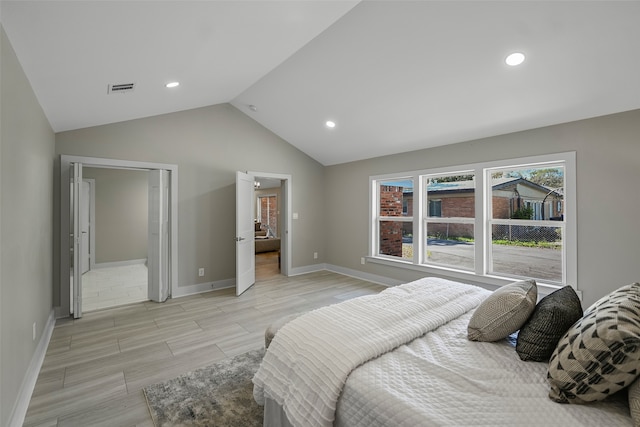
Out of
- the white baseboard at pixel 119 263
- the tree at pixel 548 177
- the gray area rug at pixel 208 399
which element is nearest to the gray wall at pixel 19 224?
the gray area rug at pixel 208 399

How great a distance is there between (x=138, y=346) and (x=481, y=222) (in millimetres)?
4246

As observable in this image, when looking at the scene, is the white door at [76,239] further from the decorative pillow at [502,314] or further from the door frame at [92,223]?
the decorative pillow at [502,314]

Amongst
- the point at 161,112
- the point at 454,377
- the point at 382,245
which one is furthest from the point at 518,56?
the point at 161,112

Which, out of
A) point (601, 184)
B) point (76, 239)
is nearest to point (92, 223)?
point (76, 239)

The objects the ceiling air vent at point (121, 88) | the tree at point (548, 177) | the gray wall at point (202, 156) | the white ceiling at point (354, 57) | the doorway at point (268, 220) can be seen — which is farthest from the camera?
the doorway at point (268, 220)

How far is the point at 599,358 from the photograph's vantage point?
1044 mm

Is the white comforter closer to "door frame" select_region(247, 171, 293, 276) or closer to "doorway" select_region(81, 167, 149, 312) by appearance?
"door frame" select_region(247, 171, 293, 276)

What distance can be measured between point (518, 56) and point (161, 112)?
4.29 m

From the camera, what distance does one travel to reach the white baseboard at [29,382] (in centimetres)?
181

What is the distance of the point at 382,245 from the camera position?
539cm

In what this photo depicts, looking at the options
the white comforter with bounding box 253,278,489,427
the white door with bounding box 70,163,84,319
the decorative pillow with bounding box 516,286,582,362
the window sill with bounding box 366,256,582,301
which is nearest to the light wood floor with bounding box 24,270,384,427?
the white door with bounding box 70,163,84,319

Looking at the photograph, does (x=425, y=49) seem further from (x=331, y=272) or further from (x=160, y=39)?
(x=331, y=272)

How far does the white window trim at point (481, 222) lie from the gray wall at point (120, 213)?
16.5ft

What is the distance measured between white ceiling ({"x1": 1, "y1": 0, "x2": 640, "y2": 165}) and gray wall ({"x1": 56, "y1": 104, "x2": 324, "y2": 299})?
11.5 inches
